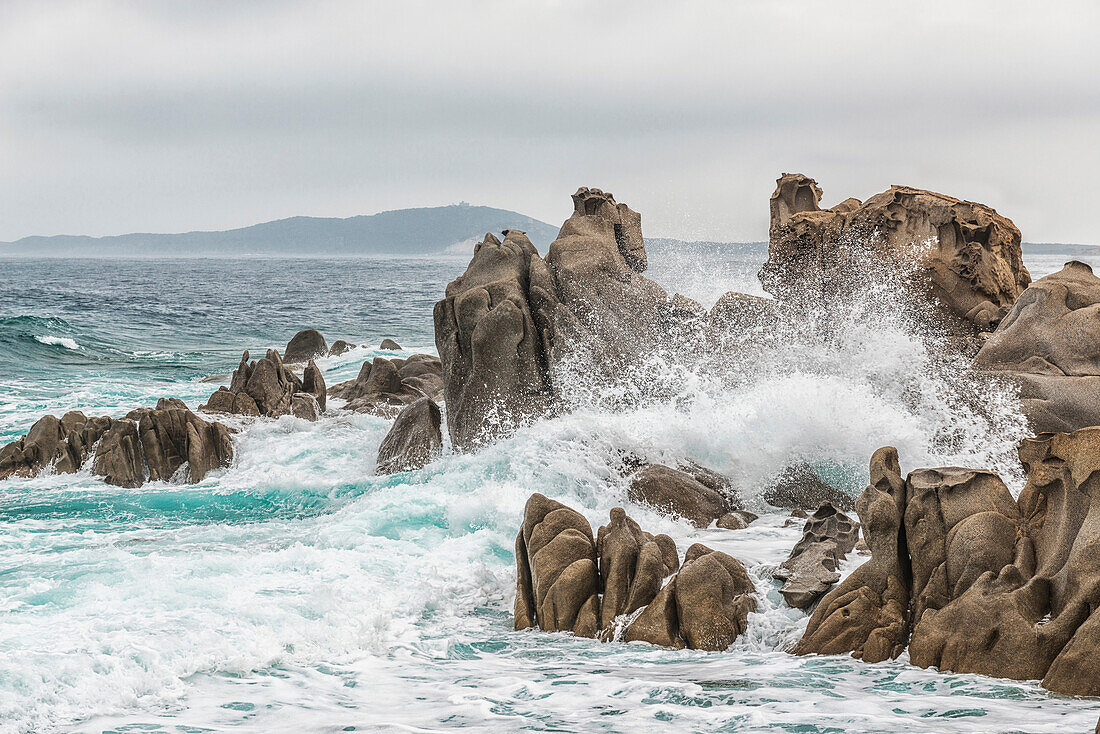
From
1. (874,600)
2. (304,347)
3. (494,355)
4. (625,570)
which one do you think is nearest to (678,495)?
(625,570)

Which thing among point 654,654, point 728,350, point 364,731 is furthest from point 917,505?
point 728,350

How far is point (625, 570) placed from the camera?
651 centimetres

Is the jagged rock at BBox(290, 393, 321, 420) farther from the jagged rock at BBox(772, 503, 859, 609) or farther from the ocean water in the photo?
the jagged rock at BBox(772, 503, 859, 609)

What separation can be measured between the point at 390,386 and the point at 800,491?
9.68 metres

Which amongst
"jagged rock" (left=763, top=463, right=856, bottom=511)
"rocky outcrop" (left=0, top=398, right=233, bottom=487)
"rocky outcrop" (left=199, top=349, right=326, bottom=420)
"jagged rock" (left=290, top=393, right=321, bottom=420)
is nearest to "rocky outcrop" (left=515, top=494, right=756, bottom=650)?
"jagged rock" (left=763, top=463, right=856, bottom=511)

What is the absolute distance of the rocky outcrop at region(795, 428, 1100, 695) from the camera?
4.89m

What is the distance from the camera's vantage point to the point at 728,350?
39.1 feet

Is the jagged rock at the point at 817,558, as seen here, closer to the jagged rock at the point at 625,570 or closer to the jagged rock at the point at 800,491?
the jagged rock at the point at 625,570

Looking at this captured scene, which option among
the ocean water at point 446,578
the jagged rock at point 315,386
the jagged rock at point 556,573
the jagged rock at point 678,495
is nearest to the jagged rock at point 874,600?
→ the ocean water at point 446,578

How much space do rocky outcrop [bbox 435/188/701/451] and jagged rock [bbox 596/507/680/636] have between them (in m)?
4.64

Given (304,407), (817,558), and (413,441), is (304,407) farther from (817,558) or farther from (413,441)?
(817,558)

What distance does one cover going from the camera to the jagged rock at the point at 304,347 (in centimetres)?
2472

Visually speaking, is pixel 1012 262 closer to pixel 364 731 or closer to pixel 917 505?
pixel 917 505

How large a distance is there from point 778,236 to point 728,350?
4982 mm
